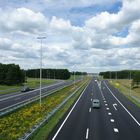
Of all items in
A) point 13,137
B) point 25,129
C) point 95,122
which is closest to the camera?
point 13,137

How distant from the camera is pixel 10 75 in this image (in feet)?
378

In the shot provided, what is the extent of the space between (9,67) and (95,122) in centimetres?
9397

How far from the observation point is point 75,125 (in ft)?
95.9

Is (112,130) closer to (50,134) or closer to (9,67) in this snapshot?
(50,134)

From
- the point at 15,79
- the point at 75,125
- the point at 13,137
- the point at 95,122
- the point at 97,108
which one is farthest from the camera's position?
the point at 15,79

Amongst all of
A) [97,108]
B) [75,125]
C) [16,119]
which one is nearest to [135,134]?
[75,125]

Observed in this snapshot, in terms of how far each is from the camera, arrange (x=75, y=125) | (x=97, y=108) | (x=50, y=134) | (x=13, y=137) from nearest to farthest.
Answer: (x=13, y=137) → (x=50, y=134) → (x=75, y=125) → (x=97, y=108)

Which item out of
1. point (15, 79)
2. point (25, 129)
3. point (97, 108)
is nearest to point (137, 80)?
point (15, 79)

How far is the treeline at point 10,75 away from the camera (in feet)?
380

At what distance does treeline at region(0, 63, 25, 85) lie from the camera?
115688 millimetres

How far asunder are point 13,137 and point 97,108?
25.8 meters

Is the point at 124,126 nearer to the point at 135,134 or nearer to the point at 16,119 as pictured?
the point at 135,134

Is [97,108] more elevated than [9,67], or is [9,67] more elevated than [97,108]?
[9,67]

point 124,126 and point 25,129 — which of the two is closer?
point 25,129
